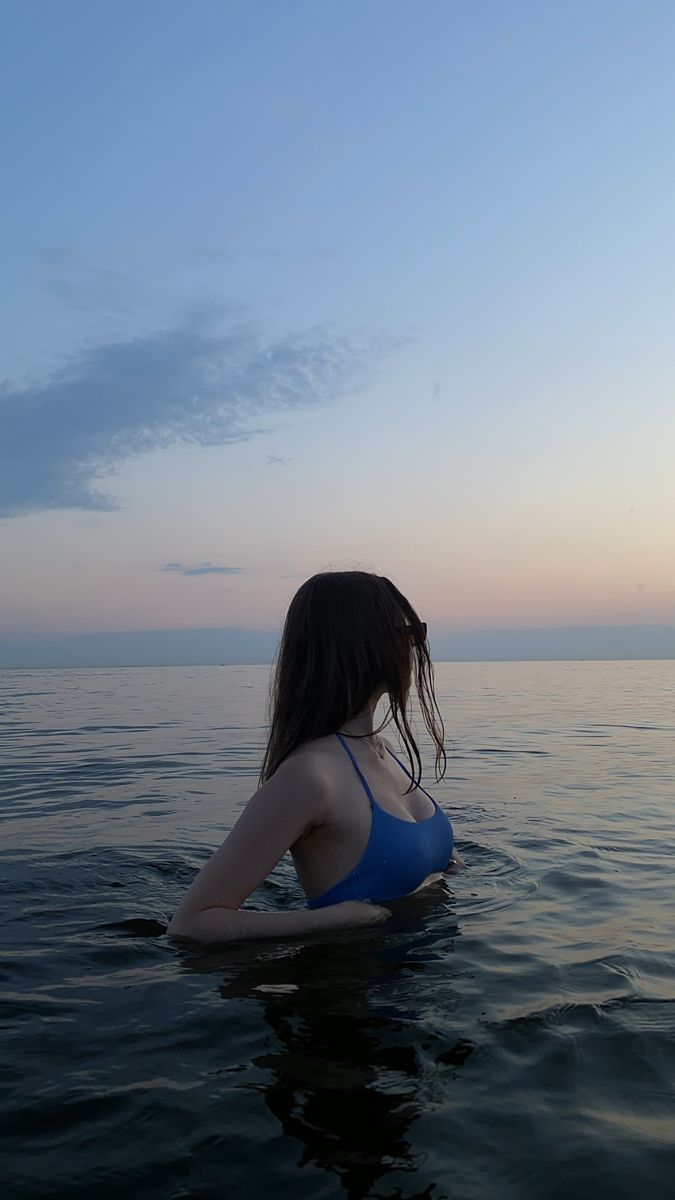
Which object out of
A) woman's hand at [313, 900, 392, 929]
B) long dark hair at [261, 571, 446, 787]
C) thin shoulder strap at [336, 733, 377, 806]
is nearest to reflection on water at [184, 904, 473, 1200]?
woman's hand at [313, 900, 392, 929]

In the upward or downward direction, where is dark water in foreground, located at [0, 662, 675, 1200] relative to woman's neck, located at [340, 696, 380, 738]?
downward

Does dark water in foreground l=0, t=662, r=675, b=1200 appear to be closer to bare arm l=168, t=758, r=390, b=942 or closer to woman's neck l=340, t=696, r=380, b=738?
bare arm l=168, t=758, r=390, b=942

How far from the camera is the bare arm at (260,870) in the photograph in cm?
342

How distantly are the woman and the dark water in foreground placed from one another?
279mm

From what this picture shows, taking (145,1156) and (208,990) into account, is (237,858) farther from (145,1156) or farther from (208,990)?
(145,1156)

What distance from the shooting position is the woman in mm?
3480

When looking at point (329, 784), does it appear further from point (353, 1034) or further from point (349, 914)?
point (353, 1034)

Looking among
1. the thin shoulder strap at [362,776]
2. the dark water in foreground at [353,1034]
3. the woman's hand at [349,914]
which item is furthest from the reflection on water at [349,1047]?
the thin shoulder strap at [362,776]

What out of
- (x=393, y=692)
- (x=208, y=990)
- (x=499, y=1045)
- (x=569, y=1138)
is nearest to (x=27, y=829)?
(x=208, y=990)

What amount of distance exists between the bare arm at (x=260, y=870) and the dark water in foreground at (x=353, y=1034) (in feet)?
0.76

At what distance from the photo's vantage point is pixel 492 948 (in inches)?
168

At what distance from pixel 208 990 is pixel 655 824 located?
17.2ft

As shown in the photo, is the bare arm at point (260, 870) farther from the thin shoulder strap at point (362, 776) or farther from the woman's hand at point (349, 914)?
the thin shoulder strap at point (362, 776)

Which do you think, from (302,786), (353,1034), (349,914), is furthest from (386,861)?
(353,1034)
